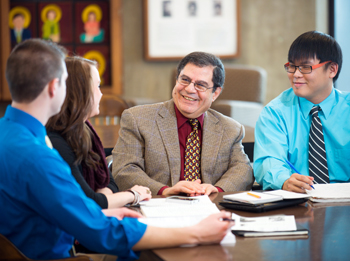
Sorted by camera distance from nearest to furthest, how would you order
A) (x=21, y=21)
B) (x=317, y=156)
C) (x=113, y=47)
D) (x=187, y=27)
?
(x=317, y=156)
(x=21, y=21)
(x=113, y=47)
(x=187, y=27)

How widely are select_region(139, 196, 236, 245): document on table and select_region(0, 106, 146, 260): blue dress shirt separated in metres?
0.16

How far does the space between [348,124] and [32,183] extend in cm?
167

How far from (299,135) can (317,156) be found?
13cm

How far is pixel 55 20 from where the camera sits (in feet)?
18.9

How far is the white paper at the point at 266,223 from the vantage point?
49.5 inches

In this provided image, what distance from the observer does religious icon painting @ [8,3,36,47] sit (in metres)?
5.65

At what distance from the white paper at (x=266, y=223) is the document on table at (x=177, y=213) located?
81 mm

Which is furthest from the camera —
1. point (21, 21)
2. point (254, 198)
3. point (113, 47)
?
point (113, 47)

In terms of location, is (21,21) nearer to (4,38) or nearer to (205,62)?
(4,38)

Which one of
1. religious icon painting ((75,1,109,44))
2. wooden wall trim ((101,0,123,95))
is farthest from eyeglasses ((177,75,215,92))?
religious icon painting ((75,1,109,44))

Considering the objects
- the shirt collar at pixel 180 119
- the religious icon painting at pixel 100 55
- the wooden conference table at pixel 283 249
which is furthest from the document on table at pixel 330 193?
the religious icon painting at pixel 100 55

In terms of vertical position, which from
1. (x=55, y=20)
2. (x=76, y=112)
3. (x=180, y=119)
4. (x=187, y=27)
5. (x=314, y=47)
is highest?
(x=55, y=20)

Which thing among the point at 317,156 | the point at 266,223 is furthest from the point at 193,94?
the point at 266,223

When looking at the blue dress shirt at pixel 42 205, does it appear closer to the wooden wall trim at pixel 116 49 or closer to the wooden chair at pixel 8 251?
the wooden chair at pixel 8 251
